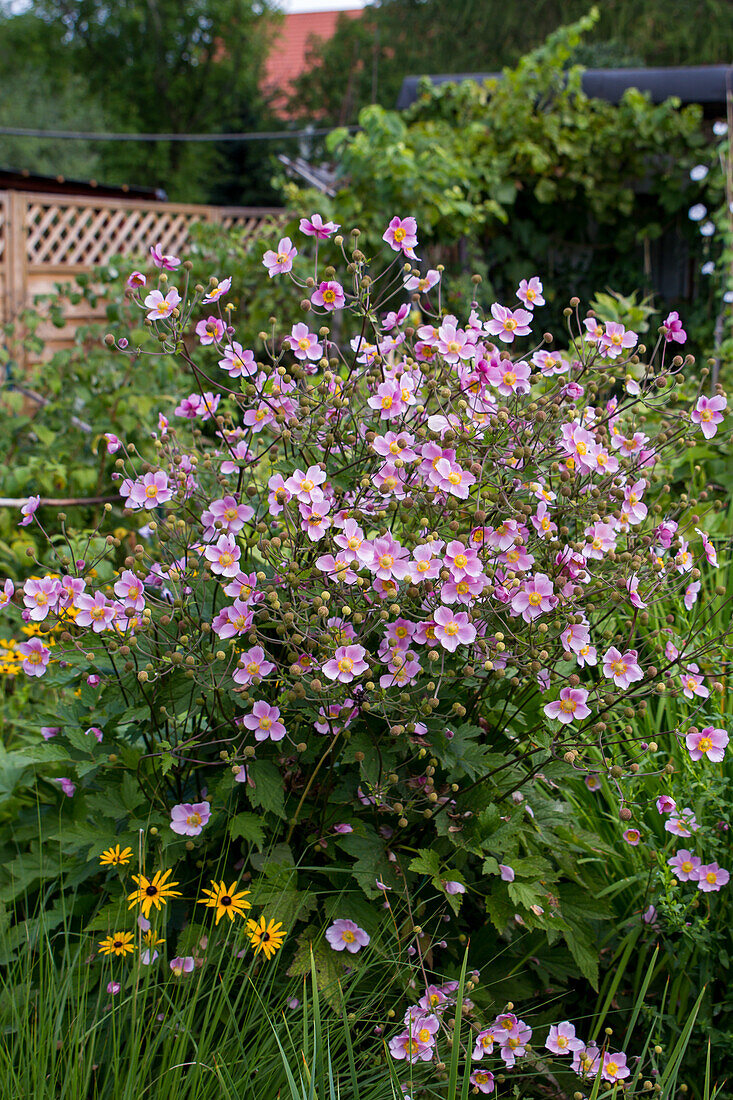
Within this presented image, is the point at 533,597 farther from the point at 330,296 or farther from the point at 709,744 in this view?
the point at 330,296

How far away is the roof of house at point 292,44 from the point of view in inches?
945

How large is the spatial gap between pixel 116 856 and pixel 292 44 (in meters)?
29.2

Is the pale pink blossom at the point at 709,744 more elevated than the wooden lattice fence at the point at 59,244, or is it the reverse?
the wooden lattice fence at the point at 59,244

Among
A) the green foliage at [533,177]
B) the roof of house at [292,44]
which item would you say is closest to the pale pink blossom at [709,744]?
the green foliage at [533,177]

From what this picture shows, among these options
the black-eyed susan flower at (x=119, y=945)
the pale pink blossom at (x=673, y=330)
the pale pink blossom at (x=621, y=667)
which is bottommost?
the black-eyed susan flower at (x=119, y=945)

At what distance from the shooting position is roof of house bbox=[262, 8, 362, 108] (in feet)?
78.8

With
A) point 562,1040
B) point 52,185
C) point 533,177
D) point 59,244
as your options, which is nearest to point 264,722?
point 562,1040

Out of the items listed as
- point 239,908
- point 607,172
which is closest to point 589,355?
point 239,908

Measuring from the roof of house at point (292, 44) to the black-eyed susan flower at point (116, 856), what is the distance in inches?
989

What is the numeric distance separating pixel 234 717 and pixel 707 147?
6.68m

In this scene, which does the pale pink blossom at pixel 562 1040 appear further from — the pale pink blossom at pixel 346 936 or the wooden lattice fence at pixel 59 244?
the wooden lattice fence at pixel 59 244

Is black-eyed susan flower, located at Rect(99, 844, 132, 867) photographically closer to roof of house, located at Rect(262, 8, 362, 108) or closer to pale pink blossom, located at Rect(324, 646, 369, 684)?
pale pink blossom, located at Rect(324, 646, 369, 684)

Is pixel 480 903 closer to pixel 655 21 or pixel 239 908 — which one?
pixel 239 908

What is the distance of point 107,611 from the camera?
4.79ft
